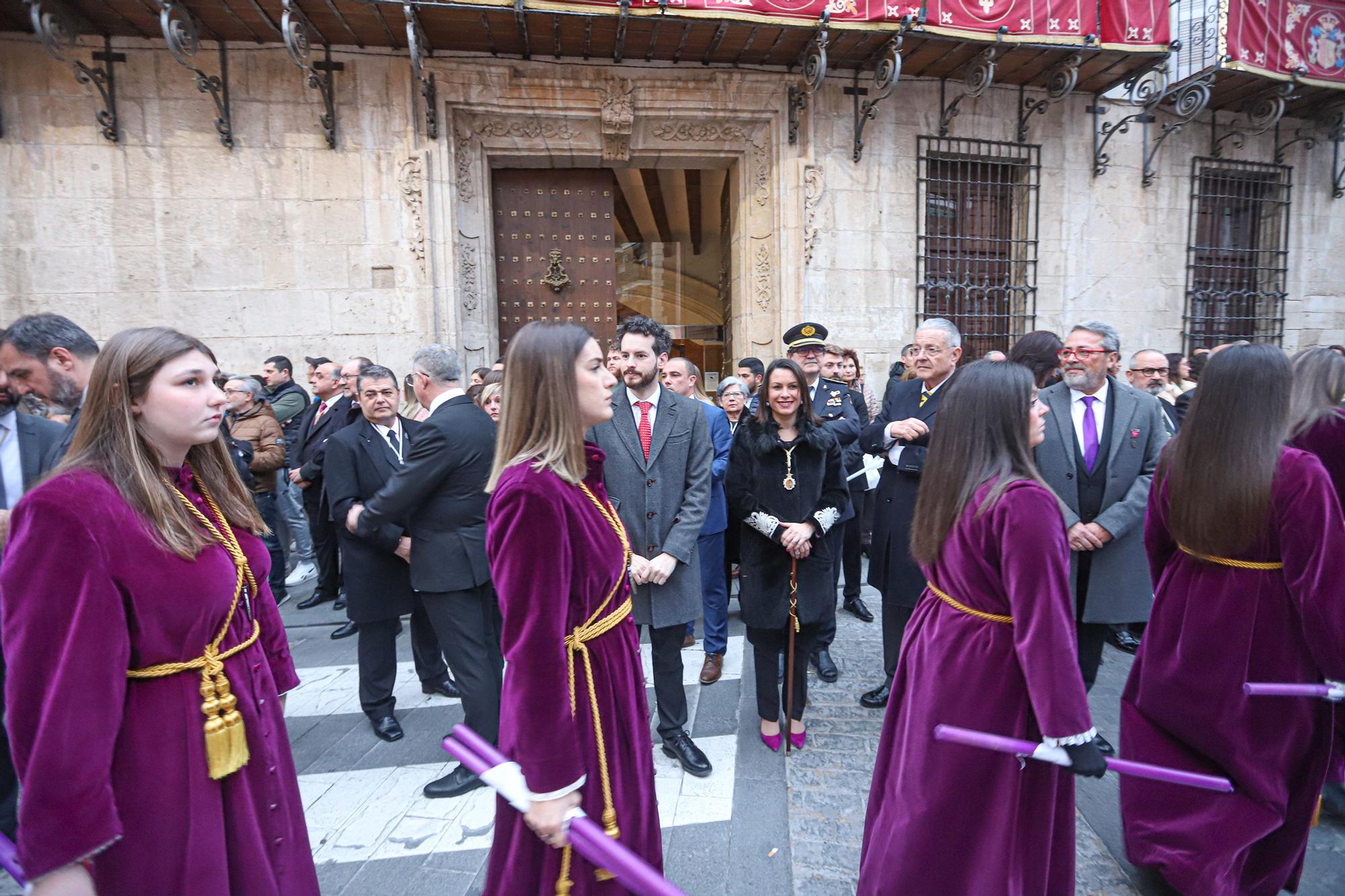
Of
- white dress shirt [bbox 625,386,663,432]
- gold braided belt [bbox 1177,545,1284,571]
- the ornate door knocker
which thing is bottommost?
gold braided belt [bbox 1177,545,1284,571]

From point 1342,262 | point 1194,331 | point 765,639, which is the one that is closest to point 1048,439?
point 765,639

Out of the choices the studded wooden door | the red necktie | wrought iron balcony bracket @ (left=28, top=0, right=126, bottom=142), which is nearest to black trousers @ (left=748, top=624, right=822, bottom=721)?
the red necktie

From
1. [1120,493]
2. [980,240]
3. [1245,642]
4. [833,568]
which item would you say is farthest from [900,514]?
[980,240]

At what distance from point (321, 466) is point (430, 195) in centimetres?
380

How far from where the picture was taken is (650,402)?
135 inches

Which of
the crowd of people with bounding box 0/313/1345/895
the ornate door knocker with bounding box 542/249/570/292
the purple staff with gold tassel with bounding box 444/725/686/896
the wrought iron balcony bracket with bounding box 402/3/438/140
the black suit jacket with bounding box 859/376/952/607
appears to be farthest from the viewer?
the ornate door knocker with bounding box 542/249/570/292

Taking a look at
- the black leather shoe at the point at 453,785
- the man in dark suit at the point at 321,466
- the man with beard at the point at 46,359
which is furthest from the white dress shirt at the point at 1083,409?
the man in dark suit at the point at 321,466

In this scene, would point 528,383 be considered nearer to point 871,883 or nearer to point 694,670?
point 871,883

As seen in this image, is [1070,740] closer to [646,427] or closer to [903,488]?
[903,488]

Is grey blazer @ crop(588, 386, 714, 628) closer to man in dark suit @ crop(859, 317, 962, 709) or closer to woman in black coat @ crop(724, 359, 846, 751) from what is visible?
woman in black coat @ crop(724, 359, 846, 751)

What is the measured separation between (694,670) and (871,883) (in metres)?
2.34

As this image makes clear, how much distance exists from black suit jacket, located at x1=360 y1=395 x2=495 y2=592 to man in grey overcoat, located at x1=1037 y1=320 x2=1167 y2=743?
9.29 feet

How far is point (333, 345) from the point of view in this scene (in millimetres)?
7531

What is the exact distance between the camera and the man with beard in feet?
7.97
